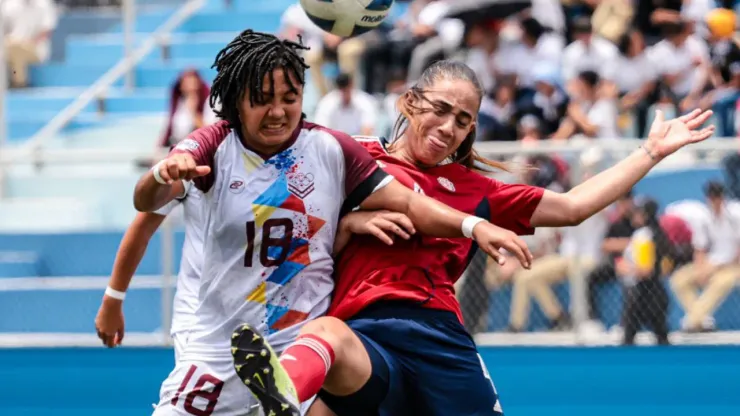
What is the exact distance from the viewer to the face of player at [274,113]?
13.3ft

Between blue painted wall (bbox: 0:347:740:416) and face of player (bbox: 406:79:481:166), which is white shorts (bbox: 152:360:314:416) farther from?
blue painted wall (bbox: 0:347:740:416)

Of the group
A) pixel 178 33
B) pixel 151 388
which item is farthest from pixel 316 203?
pixel 178 33

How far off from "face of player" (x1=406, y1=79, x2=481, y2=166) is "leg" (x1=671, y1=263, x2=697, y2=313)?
15.0 ft

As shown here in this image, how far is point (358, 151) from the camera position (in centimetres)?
430

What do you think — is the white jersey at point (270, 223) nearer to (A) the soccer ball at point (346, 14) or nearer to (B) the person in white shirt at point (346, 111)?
(A) the soccer ball at point (346, 14)

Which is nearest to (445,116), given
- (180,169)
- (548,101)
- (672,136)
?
(672,136)

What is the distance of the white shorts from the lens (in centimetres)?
423

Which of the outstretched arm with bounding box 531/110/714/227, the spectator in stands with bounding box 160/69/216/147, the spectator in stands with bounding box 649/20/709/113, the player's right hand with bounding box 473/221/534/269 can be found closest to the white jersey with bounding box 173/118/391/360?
the player's right hand with bounding box 473/221/534/269

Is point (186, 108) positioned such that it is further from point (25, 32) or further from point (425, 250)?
point (425, 250)

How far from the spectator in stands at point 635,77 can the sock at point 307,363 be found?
282 inches

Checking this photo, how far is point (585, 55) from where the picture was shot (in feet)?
36.7

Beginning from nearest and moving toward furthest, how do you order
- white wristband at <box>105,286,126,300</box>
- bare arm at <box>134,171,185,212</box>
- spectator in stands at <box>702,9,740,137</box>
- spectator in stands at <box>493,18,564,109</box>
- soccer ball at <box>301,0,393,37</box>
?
1. bare arm at <box>134,171,185,212</box>
2. white wristband at <box>105,286,126,300</box>
3. soccer ball at <box>301,0,393,37</box>
4. spectator in stands at <box>702,9,740,137</box>
5. spectator in stands at <box>493,18,564,109</box>

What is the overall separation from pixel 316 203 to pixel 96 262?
5636 millimetres

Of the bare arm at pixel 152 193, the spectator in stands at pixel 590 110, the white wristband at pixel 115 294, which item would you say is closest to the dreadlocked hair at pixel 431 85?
the bare arm at pixel 152 193
